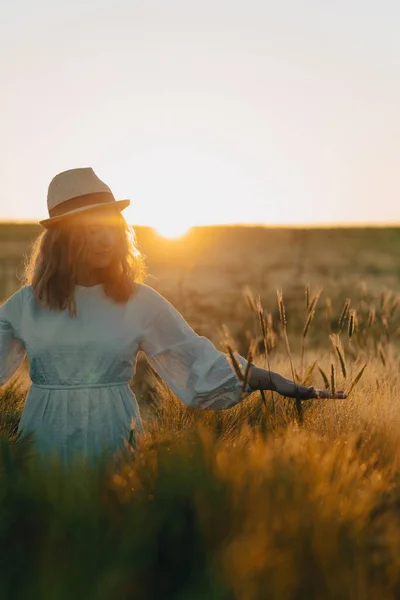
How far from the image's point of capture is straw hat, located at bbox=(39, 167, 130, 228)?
294cm

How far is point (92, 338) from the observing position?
9.29 ft

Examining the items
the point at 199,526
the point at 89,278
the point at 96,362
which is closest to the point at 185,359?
the point at 96,362

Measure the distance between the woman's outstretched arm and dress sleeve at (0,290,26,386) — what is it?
0.97 m

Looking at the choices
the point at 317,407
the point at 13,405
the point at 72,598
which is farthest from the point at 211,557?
the point at 13,405

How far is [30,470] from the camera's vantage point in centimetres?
195

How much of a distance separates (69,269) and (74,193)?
30 centimetres

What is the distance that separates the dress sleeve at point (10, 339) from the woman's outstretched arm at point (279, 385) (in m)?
0.97

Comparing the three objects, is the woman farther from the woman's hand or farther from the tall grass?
the tall grass

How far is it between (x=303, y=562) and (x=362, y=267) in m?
30.6

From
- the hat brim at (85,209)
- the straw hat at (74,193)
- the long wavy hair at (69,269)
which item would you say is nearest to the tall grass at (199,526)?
the long wavy hair at (69,269)

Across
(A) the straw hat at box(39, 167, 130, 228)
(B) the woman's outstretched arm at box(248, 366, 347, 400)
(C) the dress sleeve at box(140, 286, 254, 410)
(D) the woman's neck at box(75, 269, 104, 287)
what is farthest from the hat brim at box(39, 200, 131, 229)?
(B) the woman's outstretched arm at box(248, 366, 347, 400)

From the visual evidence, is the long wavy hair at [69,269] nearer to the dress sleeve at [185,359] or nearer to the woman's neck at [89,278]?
the woman's neck at [89,278]

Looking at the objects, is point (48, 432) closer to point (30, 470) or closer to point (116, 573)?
point (30, 470)

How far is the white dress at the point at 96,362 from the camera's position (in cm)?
284
